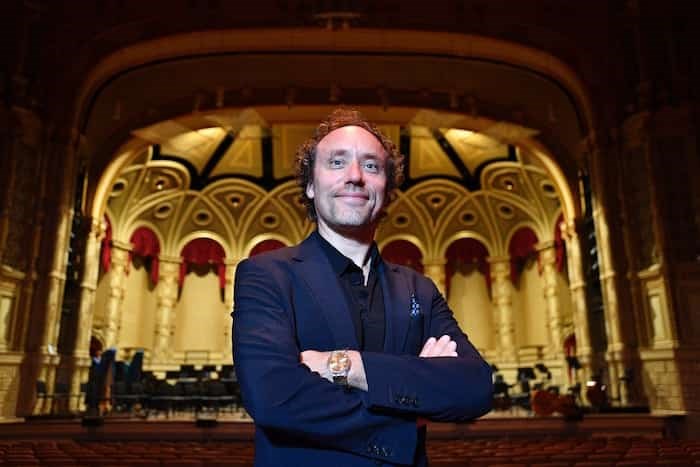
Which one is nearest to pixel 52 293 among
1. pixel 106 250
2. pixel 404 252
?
pixel 106 250

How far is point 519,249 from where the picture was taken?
2044 centimetres

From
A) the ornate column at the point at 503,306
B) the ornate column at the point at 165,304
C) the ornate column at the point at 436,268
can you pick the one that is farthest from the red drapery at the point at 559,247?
the ornate column at the point at 165,304

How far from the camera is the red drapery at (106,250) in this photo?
17.4m

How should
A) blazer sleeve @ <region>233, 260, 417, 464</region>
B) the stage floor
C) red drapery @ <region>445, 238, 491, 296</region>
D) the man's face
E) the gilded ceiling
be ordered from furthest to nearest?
red drapery @ <region>445, 238, 491, 296</region> → the gilded ceiling → the stage floor → the man's face → blazer sleeve @ <region>233, 260, 417, 464</region>

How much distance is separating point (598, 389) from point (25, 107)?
42.3ft

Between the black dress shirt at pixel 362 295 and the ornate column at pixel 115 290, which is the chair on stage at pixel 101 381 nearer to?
the ornate column at pixel 115 290

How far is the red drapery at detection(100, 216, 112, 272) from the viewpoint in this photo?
17.4 meters

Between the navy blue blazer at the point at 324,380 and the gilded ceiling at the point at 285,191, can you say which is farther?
the gilded ceiling at the point at 285,191

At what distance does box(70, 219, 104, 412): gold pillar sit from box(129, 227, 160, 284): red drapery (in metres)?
5.09

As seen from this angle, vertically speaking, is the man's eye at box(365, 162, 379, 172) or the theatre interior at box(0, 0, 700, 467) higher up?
the theatre interior at box(0, 0, 700, 467)

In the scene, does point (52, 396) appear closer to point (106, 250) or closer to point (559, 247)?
point (106, 250)

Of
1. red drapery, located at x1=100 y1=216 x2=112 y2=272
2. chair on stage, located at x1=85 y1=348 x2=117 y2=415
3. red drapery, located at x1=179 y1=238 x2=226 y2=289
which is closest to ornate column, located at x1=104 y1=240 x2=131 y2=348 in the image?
red drapery, located at x1=100 y1=216 x2=112 y2=272

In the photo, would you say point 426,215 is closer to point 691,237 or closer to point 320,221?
point 691,237

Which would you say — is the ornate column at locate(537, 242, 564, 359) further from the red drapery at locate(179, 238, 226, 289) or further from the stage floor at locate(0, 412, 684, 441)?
the red drapery at locate(179, 238, 226, 289)
